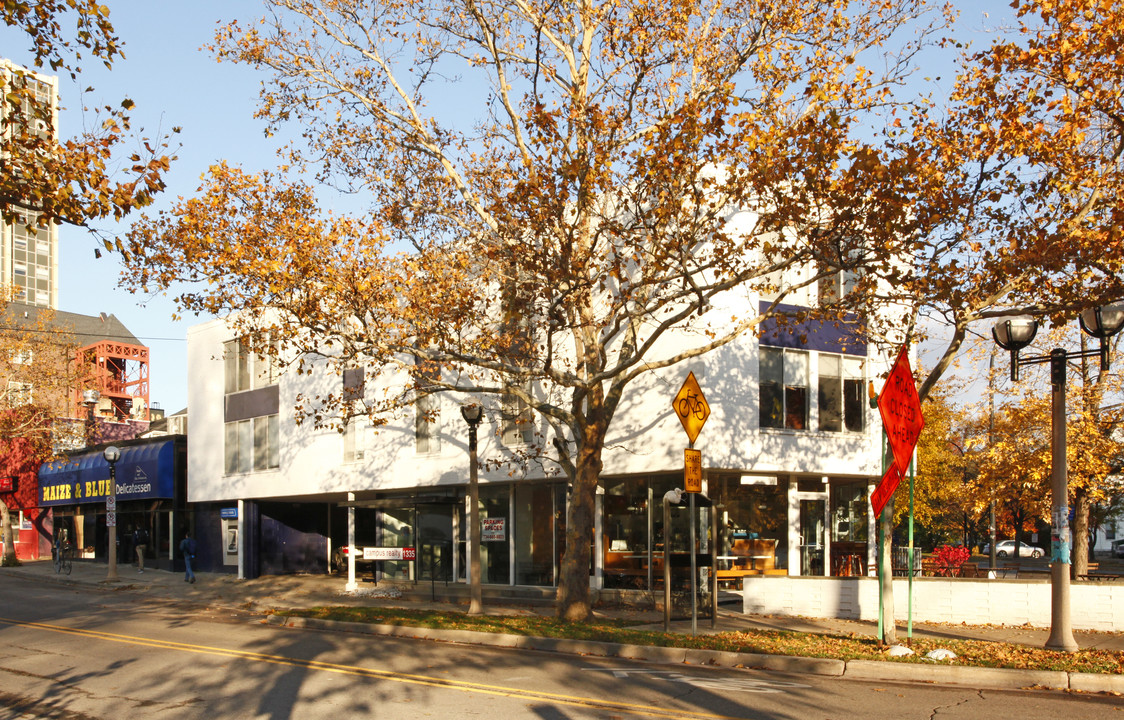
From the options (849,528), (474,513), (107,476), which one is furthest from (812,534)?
(107,476)

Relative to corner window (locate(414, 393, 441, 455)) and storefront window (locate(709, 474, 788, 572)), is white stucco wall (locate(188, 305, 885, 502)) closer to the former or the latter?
corner window (locate(414, 393, 441, 455))

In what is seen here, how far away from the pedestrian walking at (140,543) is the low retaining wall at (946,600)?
27.0m

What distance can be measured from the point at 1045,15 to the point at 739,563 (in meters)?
14.4

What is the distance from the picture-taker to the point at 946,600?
18594 mm

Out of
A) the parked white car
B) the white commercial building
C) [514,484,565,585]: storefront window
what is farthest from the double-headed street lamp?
the parked white car

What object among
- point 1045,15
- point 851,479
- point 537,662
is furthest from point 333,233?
point 851,479

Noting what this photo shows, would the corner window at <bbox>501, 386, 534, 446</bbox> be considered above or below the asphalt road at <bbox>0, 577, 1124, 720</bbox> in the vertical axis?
above

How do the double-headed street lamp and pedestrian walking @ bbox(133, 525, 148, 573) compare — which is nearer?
the double-headed street lamp

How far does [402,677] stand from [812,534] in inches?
617

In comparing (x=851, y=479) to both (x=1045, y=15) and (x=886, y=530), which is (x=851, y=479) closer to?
(x=886, y=530)

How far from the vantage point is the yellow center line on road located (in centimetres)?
965

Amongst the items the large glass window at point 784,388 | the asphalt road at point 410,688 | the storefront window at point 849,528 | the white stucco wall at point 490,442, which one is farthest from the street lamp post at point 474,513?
the storefront window at point 849,528

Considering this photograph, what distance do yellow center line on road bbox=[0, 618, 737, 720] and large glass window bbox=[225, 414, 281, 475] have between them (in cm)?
1712

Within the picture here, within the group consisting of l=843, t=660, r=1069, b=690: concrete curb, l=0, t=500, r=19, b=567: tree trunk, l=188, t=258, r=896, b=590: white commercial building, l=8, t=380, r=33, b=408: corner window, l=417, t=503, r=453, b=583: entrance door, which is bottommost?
l=0, t=500, r=19, b=567: tree trunk
